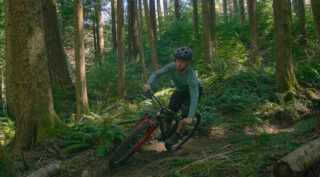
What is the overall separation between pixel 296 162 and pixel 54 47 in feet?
33.8

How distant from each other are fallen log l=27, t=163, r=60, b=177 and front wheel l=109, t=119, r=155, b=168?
100 centimetres

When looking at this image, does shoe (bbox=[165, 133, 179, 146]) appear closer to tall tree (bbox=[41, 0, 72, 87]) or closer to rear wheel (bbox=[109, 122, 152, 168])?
rear wheel (bbox=[109, 122, 152, 168])

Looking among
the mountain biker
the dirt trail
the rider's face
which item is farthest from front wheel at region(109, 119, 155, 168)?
the rider's face

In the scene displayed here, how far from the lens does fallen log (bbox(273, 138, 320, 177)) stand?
3.37 m

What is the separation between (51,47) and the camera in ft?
36.8

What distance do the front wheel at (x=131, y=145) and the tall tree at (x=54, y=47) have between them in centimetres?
635

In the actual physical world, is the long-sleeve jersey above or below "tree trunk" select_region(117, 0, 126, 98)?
below

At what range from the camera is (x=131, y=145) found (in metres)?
5.32

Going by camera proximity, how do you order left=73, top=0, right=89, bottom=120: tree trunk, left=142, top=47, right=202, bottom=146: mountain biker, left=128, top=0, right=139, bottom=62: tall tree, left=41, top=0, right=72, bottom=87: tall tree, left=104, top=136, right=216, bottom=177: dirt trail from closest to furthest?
left=104, top=136, right=216, bottom=177: dirt trail, left=142, top=47, right=202, bottom=146: mountain biker, left=73, top=0, right=89, bottom=120: tree trunk, left=41, top=0, right=72, bottom=87: tall tree, left=128, top=0, right=139, bottom=62: tall tree

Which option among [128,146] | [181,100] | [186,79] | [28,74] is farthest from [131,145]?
[28,74]

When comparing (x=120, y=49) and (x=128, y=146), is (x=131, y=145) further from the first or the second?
(x=120, y=49)

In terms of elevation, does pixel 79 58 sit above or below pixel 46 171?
above

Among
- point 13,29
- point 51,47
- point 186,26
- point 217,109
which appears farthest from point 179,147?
point 186,26

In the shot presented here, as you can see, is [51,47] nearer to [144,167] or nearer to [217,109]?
[217,109]
